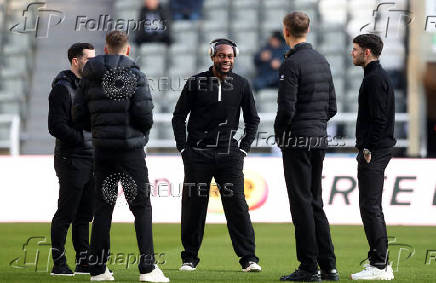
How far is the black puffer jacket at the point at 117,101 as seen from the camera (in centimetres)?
698

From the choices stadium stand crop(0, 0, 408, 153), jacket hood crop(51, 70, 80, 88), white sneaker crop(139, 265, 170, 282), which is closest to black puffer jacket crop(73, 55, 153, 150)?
jacket hood crop(51, 70, 80, 88)

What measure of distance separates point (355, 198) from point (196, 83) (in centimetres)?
604

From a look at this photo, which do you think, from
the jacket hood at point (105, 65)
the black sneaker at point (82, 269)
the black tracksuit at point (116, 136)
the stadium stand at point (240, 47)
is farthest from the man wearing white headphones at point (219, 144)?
the stadium stand at point (240, 47)

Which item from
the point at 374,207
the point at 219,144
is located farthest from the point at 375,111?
the point at 219,144

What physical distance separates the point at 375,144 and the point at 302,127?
642 mm

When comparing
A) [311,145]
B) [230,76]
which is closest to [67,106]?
[230,76]

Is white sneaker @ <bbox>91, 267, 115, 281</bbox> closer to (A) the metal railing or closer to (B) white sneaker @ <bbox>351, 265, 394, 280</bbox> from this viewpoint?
(B) white sneaker @ <bbox>351, 265, 394, 280</bbox>

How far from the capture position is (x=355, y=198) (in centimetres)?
1383

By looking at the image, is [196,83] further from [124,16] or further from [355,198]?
[124,16]

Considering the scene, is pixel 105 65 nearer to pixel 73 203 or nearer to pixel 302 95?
pixel 73 203

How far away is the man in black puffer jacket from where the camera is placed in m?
7.00

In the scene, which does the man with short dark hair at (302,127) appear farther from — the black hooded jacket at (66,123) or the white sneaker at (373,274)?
the black hooded jacket at (66,123)

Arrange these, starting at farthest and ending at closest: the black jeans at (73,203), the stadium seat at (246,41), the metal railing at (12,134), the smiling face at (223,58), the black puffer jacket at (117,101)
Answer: the stadium seat at (246,41)
the metal railing at (12,134)
the smiling face at (223,58)
the black jeans at (73,203)
the black puffer jacket at (117,101)

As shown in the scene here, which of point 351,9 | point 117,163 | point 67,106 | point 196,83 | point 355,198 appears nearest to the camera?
point 117,163
